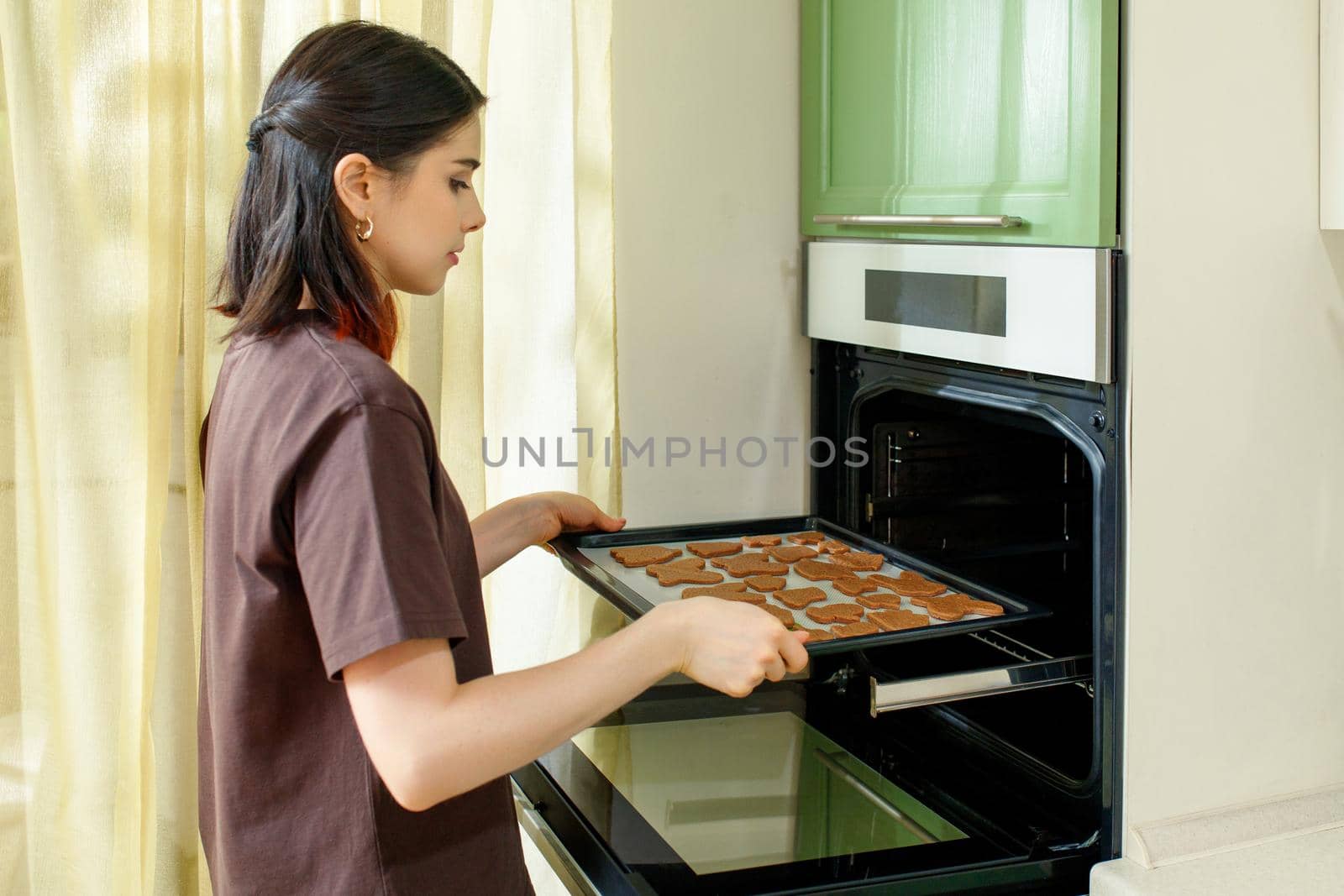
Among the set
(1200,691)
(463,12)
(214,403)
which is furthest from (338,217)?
(1200,691)

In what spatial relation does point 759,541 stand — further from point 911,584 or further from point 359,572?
point 359,572

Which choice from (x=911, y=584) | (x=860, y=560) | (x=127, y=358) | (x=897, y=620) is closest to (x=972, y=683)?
(x=897, y=620)

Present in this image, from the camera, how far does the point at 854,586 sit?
50.8 inches

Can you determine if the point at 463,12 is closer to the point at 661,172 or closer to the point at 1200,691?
the point at 661,172

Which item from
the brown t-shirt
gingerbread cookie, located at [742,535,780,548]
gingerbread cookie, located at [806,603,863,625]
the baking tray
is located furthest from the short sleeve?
gingerbread cookie, located at [742,535,780,548]

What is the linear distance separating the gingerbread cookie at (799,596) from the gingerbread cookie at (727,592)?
2 cm

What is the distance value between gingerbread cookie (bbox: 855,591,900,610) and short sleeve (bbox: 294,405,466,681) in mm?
555

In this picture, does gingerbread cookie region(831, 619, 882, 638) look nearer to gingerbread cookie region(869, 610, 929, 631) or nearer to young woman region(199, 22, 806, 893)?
gingerbread cookie region(869, 610, 929, 631)

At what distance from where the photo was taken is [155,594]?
1.35 metres

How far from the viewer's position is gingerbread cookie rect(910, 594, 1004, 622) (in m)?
1.17

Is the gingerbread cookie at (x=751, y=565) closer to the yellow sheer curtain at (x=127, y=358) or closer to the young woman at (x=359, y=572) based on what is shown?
the yellow sheer curtain at (x=127, y=358)

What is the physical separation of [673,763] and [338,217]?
0.68 m

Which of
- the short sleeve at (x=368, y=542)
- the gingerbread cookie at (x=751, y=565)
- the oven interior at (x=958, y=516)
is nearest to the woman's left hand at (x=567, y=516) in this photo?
the gingerbread cookie at (x=751, y=565)

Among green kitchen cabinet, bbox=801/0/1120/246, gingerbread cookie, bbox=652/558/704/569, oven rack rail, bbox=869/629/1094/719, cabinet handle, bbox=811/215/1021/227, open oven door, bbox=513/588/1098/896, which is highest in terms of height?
green kitchen cabinet, bbox=801/0/1120/246
